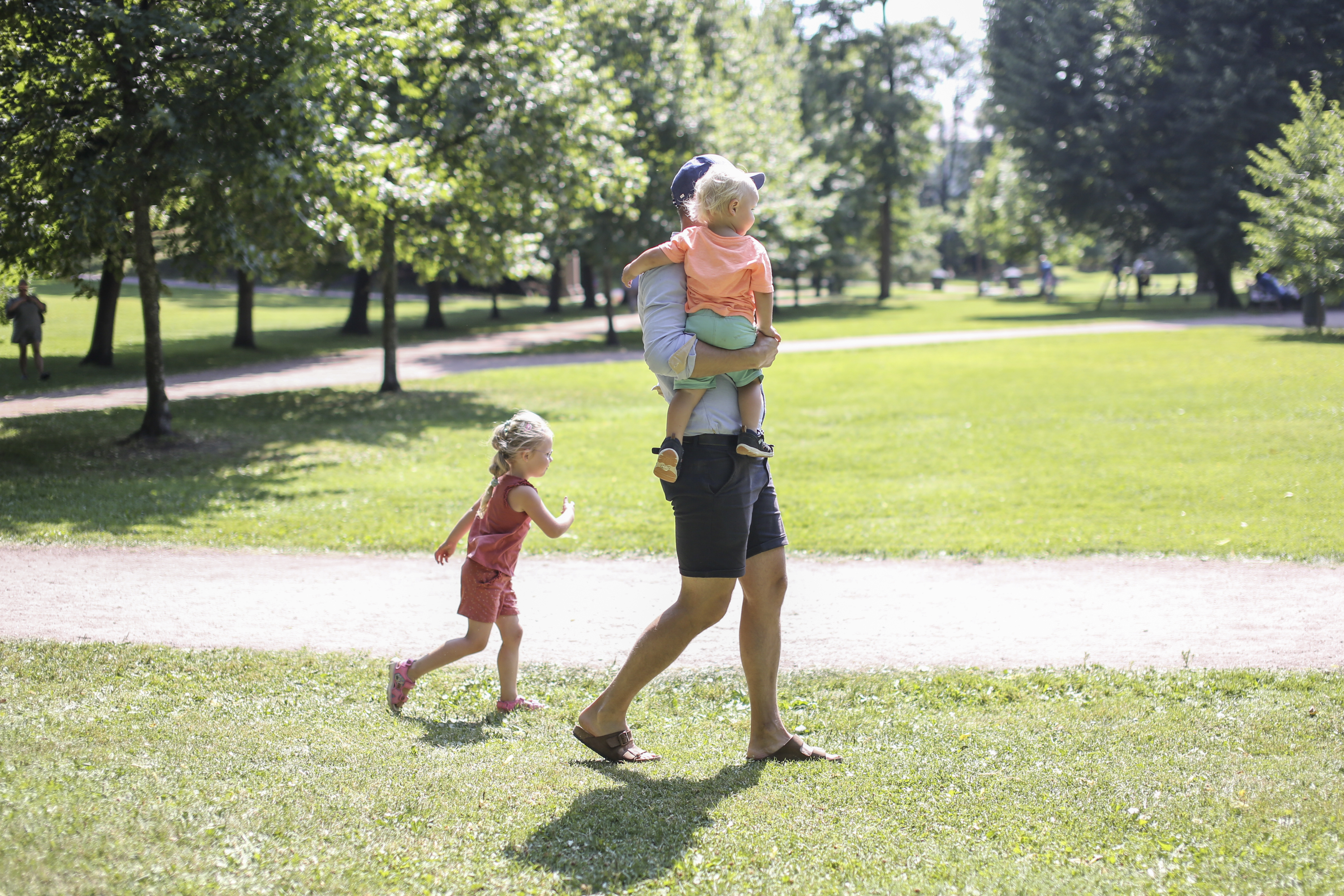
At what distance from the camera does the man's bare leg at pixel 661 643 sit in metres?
3.97

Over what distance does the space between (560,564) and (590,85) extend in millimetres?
14221

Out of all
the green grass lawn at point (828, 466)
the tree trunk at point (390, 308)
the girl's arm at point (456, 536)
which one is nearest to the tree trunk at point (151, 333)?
the green grass lawn at point (828, 466)

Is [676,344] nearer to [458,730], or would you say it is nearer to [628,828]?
[628,828]

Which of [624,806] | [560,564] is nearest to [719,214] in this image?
[624,806]

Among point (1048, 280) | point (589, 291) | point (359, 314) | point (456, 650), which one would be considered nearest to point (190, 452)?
point (456, 650)

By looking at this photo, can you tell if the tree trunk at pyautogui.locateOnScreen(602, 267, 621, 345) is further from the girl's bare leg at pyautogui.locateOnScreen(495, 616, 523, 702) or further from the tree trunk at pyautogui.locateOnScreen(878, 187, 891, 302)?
the tree trunk at pyautogui.locateOnScreen(878, 187, 891, 302)

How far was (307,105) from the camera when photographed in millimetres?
11344

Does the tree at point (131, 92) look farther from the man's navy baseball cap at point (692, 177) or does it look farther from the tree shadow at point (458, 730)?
the man's navy baseball cap at point (692, 177)

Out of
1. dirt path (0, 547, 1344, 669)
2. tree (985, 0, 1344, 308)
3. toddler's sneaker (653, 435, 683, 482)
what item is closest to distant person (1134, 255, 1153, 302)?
tree (985, 0, 1344, 308)

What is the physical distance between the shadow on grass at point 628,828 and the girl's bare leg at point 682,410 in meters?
1.21

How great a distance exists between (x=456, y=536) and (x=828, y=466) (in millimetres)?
7609

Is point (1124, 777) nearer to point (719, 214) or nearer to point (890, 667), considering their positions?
point (890, 667)

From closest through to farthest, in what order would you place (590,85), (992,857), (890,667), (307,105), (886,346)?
1. (992,857)
2. (890,667)
3. (307,105)
4. (590,85)
5. (886,346)

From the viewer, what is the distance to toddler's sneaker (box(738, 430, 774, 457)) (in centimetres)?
387
